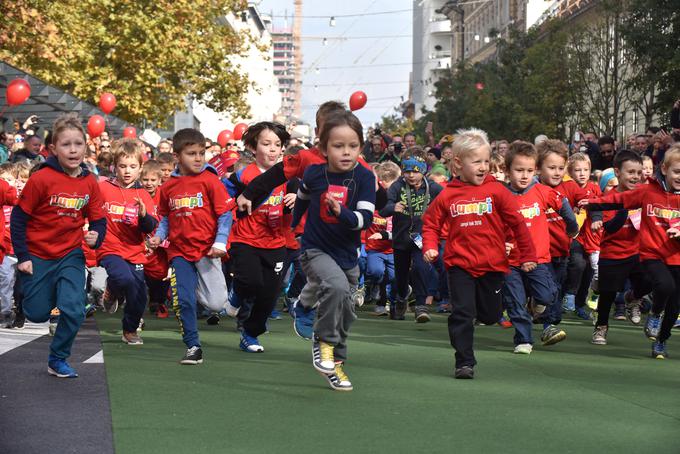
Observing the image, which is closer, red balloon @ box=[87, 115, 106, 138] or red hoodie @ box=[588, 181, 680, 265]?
red hoodie @ box=[588, 181, 680, 265]

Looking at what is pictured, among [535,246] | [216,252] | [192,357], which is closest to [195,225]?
[216,252]

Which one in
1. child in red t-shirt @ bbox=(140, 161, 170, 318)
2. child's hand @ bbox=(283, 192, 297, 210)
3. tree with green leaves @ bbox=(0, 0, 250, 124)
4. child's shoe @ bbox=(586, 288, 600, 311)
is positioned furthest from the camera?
tree with green leaves @ bbox=(0, 0, 250, 124)

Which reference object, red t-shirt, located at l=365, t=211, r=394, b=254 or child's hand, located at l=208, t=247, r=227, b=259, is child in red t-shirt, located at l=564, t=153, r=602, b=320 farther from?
child's hand, located at l=208, t=247, r=227, b=259

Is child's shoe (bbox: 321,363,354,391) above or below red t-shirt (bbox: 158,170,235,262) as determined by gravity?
below

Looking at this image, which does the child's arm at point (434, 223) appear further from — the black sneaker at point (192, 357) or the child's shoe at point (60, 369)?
the child's shoe at point (60, 369)

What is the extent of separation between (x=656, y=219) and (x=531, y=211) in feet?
3.75

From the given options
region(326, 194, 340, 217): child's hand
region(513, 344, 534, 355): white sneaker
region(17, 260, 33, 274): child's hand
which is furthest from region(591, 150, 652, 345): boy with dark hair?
region(17, 260, 33, 274): child's hand

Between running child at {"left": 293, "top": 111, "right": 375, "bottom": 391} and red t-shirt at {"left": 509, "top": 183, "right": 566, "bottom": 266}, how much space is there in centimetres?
306

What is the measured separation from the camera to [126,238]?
1168 cm

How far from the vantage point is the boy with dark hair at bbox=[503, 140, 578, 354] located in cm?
1131

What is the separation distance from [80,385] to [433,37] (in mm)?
148505

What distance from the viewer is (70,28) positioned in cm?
3538

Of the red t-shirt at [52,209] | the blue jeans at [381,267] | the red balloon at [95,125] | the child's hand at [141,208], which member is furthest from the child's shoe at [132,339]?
the red balloon at [95,125]

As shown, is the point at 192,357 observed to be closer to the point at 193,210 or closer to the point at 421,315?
the point at 193,210
